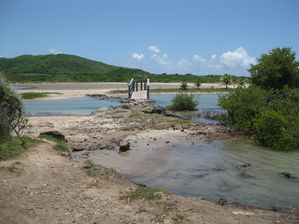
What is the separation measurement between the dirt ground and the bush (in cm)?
853

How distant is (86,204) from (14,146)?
14.7ft

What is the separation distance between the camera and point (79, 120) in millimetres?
23250

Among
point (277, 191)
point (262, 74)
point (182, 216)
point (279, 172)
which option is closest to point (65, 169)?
point (182, 216)

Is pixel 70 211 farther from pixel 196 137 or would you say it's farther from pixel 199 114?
pixel 199 114

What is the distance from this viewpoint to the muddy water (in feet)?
35.3

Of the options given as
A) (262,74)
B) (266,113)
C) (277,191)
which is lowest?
(277,191)

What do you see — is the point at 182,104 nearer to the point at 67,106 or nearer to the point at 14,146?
the point at 67,106

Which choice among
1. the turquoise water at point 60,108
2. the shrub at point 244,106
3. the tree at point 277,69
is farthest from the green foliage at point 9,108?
the tree at point 277,69

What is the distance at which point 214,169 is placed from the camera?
44.2ft

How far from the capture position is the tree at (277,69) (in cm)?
2728

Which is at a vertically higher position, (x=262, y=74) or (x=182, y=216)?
(x=262, y=74)

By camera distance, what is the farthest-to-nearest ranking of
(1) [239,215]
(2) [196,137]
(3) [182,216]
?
1. (2) [196,137]
2. (1) [239,215]
3. (3) [182,216]

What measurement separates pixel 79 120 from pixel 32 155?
11.5 metres

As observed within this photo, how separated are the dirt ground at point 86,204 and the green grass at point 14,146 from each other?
1.27 feet
